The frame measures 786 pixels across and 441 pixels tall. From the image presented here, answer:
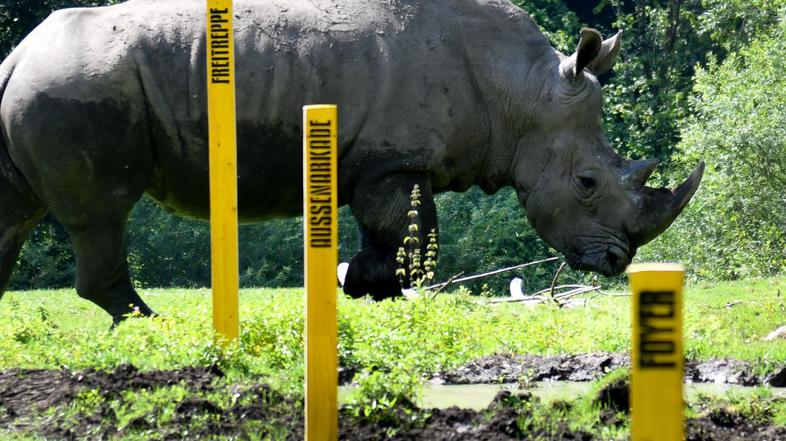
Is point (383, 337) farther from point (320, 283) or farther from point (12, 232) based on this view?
point (12, 232)

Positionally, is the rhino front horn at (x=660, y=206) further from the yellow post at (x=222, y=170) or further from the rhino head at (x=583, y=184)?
the yellow post at (x=222, y=170)

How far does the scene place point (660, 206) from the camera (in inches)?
450

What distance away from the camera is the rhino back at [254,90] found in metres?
10.4

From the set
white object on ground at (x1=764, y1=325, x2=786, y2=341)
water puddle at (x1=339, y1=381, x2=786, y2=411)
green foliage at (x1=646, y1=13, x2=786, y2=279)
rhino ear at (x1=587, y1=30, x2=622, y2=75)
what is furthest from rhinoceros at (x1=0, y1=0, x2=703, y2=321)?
green foliage at (x1=646, y1=13, x2=786, y2=279)

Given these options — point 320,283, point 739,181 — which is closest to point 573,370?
point 320,283

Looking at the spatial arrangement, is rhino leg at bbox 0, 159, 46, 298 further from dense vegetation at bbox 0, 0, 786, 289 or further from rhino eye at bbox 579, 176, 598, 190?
dense vegetation at bbox 0, 0, 786, 289

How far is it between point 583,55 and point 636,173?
96 centimetres

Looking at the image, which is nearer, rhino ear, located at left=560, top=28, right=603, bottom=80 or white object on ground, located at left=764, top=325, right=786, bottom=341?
white object on ground, located at left=764, top=325, right=786, bottom=341

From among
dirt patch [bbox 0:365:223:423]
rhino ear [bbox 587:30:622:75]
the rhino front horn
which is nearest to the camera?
dirt patch [bbox 0:365:223:423]

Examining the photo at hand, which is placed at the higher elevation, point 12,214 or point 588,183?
point 588,183

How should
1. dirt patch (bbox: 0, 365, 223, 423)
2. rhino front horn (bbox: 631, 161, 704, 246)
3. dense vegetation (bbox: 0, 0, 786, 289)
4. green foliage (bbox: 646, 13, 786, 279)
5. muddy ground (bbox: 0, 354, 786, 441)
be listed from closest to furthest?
muddy ground (bbox: 0, 354, 786, 441), dirt patch (bbox: 0, 365, 223, 423), rhino front horn (bbox: 631, 161, 704, 246), green foliage (bbox: 646, 13, 786, 279), dense vegetation (bbox: 0, 0, 786, 289)

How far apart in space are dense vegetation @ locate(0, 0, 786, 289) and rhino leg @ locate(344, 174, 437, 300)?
427 inches

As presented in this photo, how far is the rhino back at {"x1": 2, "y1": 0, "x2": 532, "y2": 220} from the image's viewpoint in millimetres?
10398

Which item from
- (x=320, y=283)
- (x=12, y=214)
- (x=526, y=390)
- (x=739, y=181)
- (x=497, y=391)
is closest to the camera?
(x=320, y=283)
